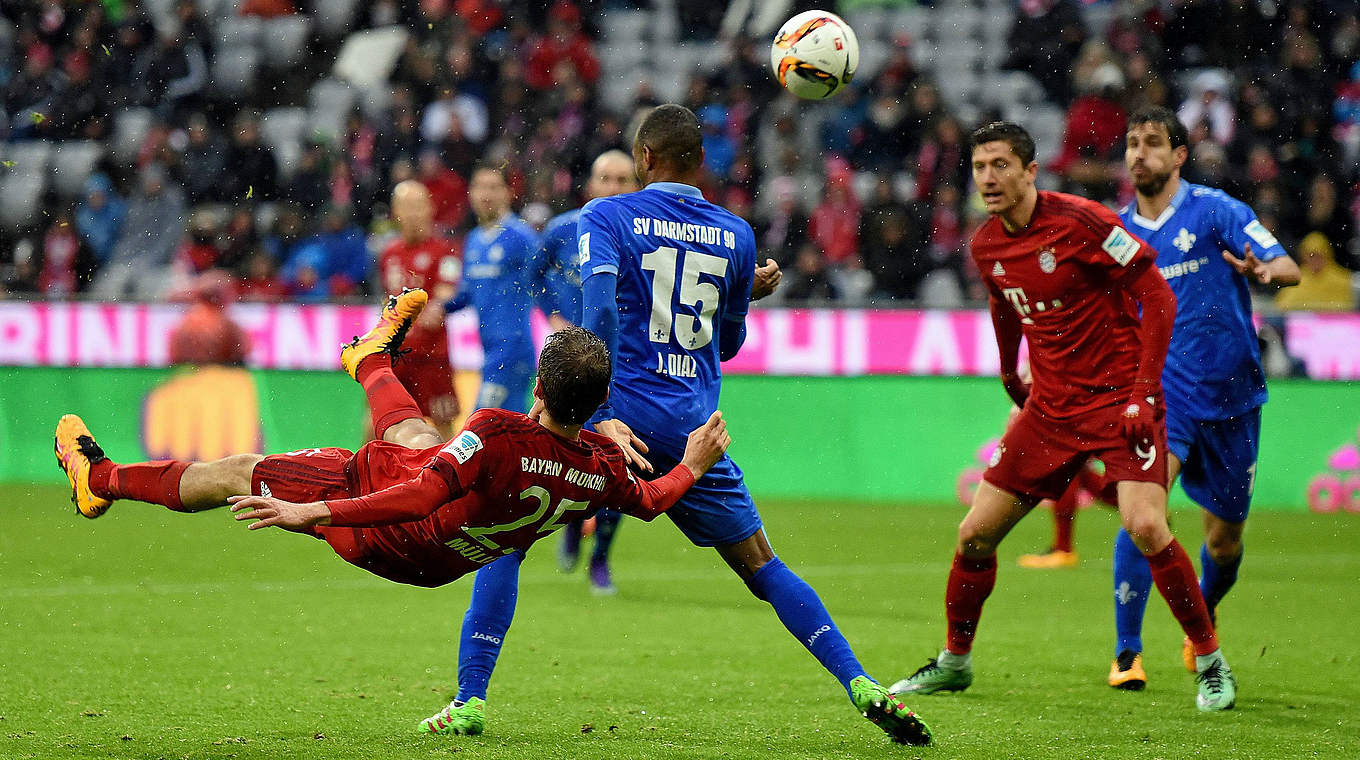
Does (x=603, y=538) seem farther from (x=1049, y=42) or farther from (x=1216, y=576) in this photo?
(x=1049, y=42)

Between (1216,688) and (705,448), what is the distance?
2.20m

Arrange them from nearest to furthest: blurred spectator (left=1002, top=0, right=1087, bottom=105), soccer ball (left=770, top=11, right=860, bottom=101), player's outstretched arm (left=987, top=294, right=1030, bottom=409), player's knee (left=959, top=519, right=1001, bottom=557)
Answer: player's knee (left=959, top=519, right=1001, bottom=557), player's outstretched arm (left=987, top=294, right=1030, bottom=409), soccer ball (left=770, top=11, right=860, bottom=101), blurred spectator (left=1002, top=0, right=1087, bottom=105)

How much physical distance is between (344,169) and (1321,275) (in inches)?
368

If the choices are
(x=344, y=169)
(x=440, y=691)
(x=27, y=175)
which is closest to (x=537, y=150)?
(x=344, y=169)

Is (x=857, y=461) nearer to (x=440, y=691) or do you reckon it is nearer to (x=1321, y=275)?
(x=1321, y=275)

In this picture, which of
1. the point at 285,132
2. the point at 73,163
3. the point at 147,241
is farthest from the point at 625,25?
the point at 73,163

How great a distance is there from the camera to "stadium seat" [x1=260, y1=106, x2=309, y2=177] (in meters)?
17.5

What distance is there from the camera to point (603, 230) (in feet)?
16.4

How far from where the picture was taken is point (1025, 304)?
582cm

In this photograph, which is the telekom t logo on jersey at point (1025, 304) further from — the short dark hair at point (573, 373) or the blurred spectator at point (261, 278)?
the blurred spectator at point (261, 278)

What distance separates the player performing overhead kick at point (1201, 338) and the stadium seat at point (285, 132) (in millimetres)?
12531

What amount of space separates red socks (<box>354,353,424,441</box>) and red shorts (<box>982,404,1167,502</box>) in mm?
2105

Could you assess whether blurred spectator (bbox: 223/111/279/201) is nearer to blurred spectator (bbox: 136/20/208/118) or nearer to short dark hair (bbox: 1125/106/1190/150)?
blurred spectator (bbox: 136/20/208/118)

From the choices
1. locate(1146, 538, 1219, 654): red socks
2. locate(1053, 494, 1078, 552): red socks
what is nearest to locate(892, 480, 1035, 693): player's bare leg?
locate(1146, 538, 1219, 654): red socks
